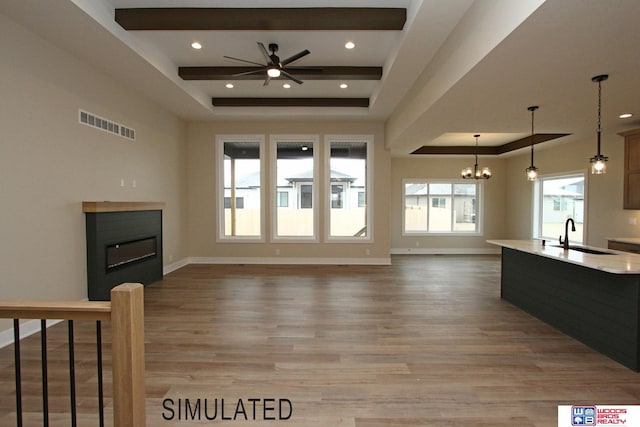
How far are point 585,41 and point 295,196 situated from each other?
18.2 feet

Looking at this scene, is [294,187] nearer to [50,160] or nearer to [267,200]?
[267,200]

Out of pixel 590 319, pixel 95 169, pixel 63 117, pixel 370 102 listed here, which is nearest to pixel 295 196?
pixel 370 102

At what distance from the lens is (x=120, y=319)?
133 centimetres

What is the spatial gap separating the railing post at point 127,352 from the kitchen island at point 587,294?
3.43 m

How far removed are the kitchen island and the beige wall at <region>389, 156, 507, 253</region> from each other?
4.93 meters

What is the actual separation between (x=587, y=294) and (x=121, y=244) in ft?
19.0

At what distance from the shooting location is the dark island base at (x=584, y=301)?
2764 mm

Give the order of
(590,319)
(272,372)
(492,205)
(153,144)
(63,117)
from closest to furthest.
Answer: (272,372)
(590,319)
(63,117)
(153,144)
(492,205)

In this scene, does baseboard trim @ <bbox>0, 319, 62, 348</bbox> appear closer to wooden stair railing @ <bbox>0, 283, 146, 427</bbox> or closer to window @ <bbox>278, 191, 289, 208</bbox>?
wooden stair railing @ <bbox>0, 283, 146, 427</bbox>

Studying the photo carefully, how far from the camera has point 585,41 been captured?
7.98 feet

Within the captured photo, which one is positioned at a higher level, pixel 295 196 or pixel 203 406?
pixel 295 196

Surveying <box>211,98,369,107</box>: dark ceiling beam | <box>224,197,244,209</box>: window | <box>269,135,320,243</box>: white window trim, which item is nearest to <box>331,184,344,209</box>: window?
<box>269,135,320,243</box>: white window trim

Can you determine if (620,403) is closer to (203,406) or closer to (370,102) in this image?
(203,406)
